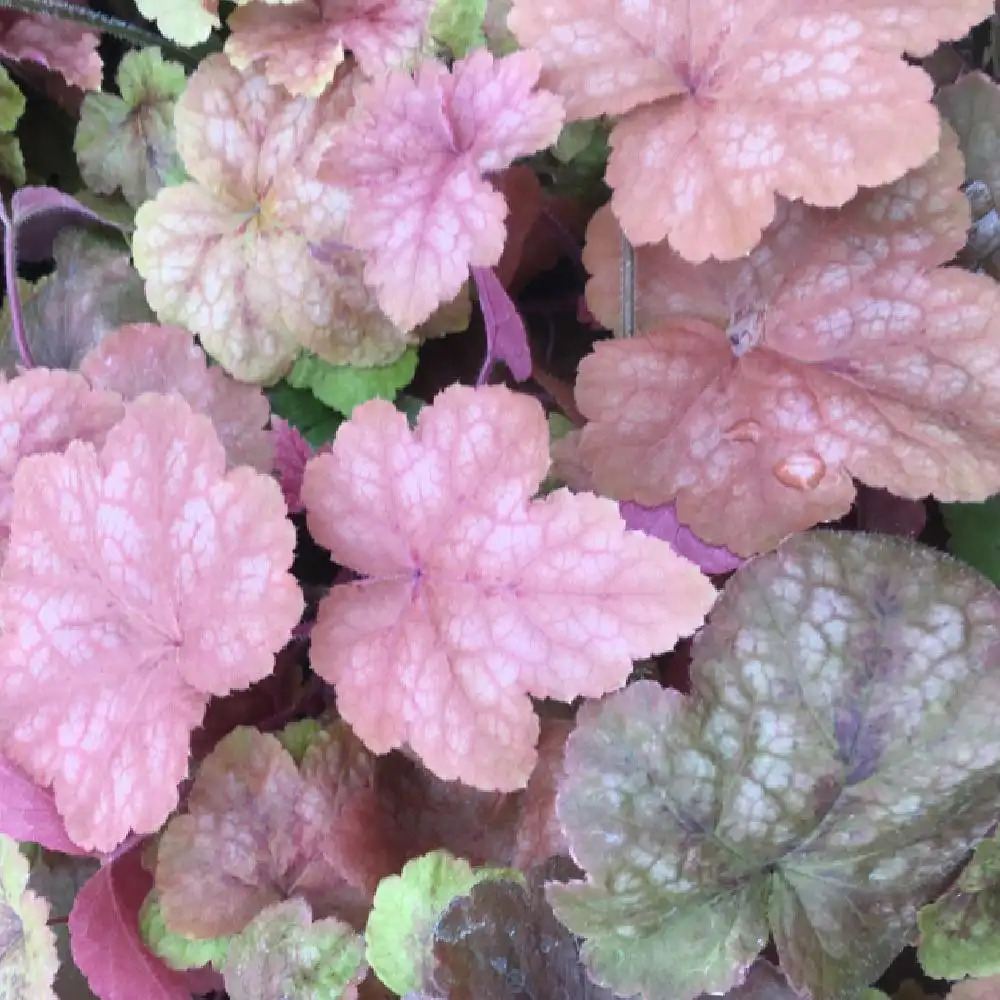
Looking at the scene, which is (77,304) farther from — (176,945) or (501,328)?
(176,945)

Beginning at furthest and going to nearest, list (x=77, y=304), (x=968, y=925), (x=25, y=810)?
(x=77, y=304), (x=25, y=810), (x=968, y=925)

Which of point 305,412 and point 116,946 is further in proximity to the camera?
point 305,412

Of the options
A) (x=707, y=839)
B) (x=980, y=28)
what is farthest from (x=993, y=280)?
(x=707, y=839)

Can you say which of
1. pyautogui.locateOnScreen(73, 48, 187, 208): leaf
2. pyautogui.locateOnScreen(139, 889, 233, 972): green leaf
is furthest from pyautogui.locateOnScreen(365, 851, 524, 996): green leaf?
pyautogui.locateOnScreen(73, 48, 187, 208): leaf

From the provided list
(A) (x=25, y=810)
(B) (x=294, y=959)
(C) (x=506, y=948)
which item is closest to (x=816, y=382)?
(C) (x=506, y=948)

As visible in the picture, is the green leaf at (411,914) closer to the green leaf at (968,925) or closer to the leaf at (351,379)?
the green leaf at (968,925)

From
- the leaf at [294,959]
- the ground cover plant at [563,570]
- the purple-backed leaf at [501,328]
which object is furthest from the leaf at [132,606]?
the purple-backed leaf at [501,328]

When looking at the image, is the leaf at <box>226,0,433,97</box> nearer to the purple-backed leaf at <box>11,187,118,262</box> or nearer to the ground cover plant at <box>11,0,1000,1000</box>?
the ground cover plant at <box>11,0,1000,1000</box>

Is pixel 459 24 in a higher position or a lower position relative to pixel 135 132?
higher
